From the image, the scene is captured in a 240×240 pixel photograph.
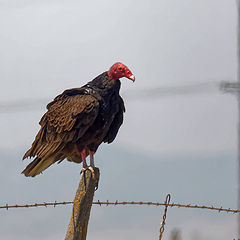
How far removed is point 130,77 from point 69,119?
820 mm

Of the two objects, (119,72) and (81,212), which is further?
(119,72)

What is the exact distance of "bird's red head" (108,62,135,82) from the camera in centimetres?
507

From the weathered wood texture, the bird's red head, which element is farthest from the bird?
the weathered wood texture

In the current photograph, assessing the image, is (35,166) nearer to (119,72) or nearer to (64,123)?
(64,123)

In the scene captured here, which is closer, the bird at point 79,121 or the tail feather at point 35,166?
the bird at point 79,121

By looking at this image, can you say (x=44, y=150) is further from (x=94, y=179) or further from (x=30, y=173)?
(x=94, y=179)

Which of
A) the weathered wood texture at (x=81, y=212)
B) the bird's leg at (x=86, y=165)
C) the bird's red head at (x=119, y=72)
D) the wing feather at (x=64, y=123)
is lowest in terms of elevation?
the weathered wood texture at (x=81, y=212)

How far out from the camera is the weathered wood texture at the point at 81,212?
404 centimetres

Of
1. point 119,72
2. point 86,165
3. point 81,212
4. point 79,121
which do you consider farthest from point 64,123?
point 81,212

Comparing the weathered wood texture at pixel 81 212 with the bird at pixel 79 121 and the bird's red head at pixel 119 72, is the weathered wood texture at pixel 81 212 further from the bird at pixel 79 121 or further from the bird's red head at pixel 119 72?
the bird's red head at pixel 119 72

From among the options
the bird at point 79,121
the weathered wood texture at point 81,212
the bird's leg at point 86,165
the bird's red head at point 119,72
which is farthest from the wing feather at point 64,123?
the weathered wood texture at point 81,212

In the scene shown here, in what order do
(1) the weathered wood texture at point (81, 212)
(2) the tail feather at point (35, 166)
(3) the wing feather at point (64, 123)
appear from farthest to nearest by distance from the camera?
(2) the tail feather at point (35, 166) < (3) the wing feather at point (64, 123) < (1) the weathered wood texture at point (81, 212)

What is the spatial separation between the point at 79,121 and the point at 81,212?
43.9 inches

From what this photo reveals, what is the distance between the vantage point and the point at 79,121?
4859mm
